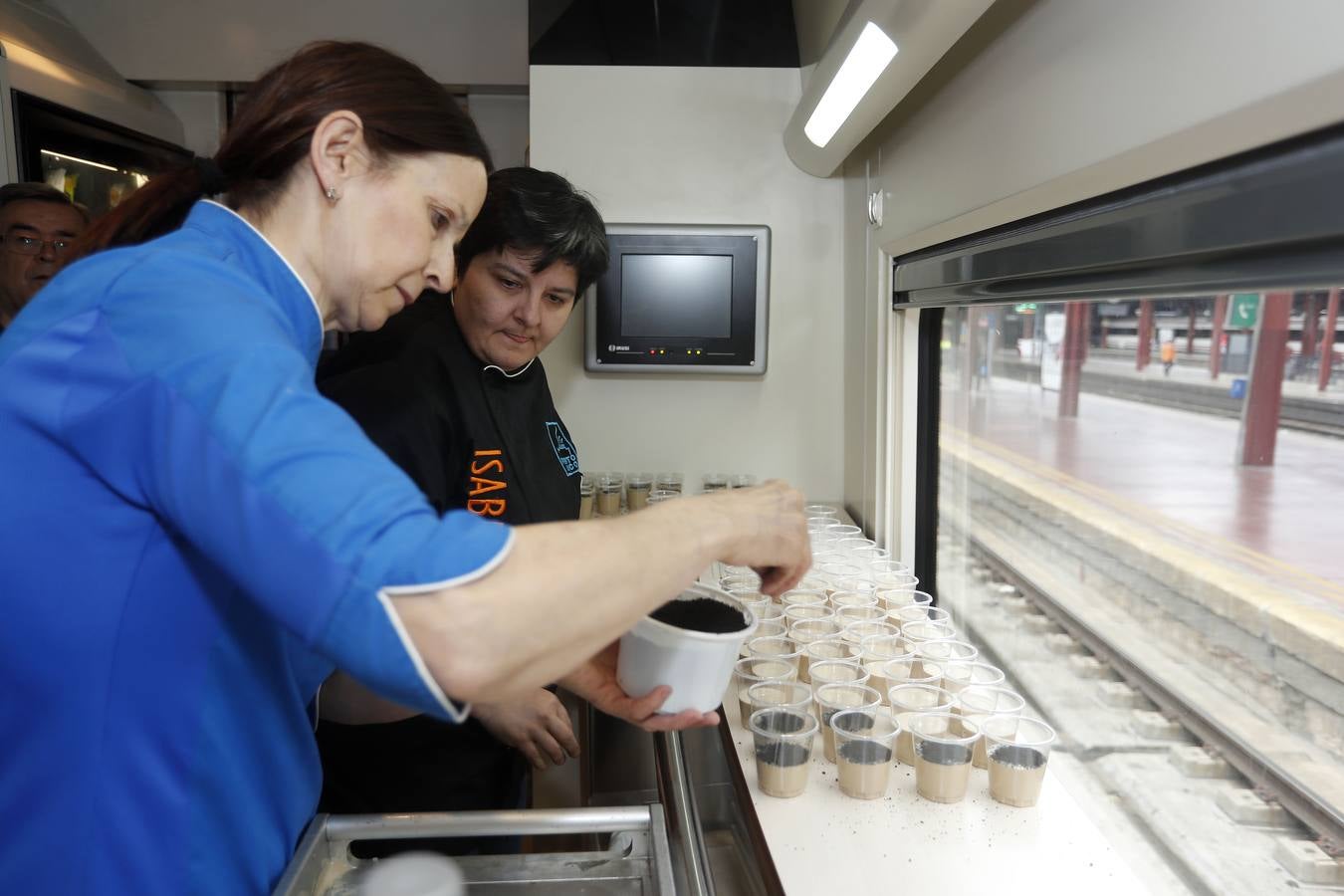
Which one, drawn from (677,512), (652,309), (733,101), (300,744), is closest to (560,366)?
(652,309)

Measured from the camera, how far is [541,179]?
6.03 ft

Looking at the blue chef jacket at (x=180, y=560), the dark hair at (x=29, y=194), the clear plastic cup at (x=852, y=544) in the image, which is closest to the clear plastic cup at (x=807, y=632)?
the clear plastic cup at (x=852, y=544)

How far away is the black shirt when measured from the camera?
5.22 ft

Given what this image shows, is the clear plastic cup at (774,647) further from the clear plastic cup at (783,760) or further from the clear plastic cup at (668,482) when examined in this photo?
the clear plastic cup at (668,482)

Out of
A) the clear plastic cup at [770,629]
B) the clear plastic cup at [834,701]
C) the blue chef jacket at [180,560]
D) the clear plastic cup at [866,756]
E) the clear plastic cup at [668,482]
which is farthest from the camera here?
the clear plastic cup at [668,482]

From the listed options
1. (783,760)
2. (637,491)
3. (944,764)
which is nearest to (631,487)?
(637,491)

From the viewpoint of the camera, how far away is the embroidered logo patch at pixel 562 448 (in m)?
2.10

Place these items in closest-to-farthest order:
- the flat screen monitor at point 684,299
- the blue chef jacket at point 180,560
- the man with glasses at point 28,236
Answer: the blue chef jacket at point 180,560 → the man with glasses at point 28,236 → the flat screen monitor at point 684,299

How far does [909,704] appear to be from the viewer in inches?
57.6

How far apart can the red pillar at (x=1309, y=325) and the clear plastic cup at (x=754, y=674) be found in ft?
3.05

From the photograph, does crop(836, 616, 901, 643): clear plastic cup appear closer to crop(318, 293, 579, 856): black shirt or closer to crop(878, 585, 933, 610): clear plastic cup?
crop(878, 585, 933, 610): clear plastic cup

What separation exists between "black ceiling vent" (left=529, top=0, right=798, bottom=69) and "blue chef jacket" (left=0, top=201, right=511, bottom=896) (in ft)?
7.62

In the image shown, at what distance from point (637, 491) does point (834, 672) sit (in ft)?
4.59

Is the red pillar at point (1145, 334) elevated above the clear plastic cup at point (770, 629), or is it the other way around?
the red pillar at point (1145, 334)
